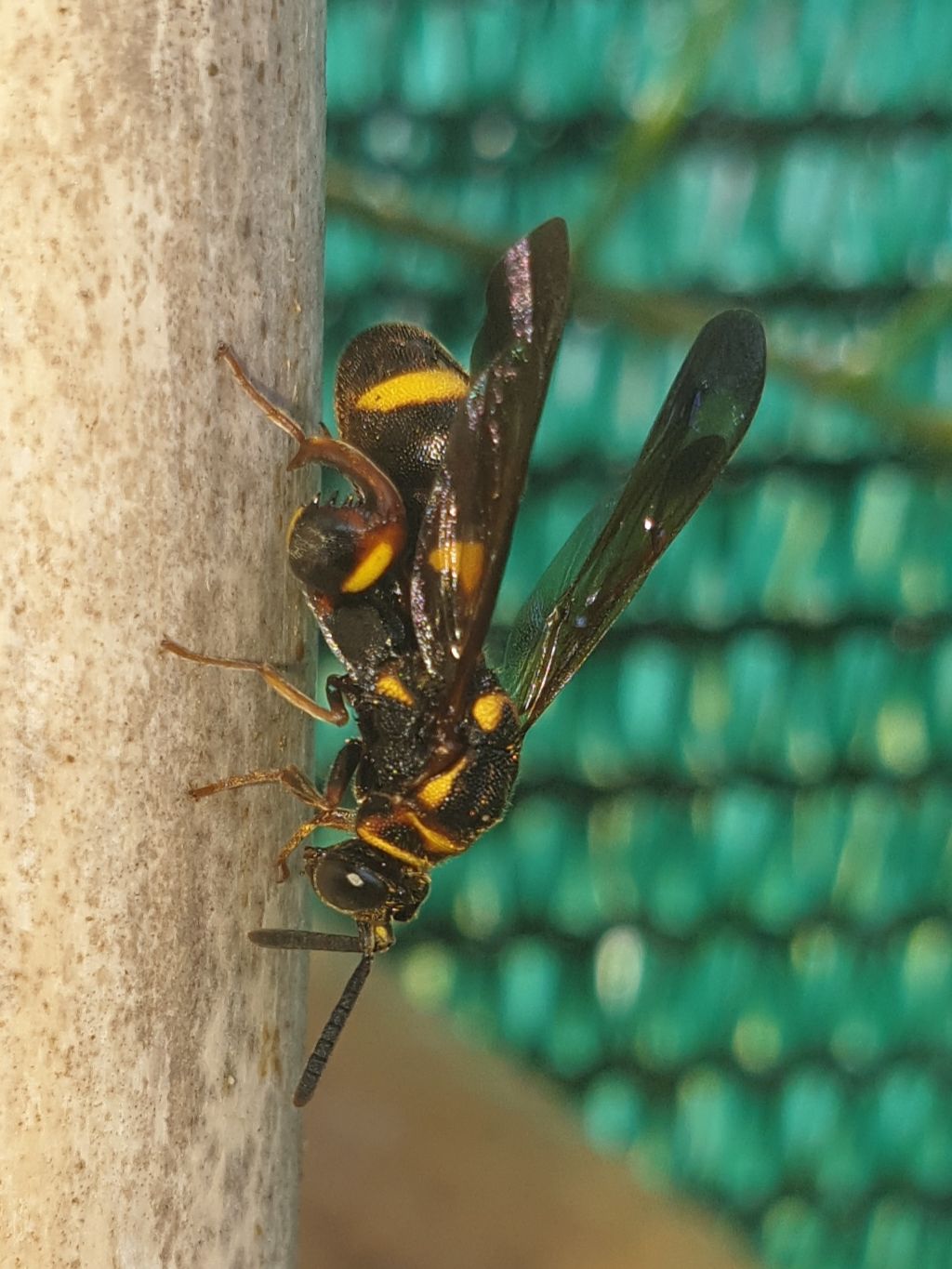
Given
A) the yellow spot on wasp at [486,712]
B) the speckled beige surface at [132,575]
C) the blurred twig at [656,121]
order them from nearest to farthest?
1. the speckled beige surface at [132,575]
2. the yellow spot on wasp at [486,712]
3. the blurred twig at [656,121]

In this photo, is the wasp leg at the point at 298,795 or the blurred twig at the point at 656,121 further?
the blurred twig at the point at 656,121

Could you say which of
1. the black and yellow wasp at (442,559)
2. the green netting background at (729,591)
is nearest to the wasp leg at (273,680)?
the black and yellow wasp at (442,559)

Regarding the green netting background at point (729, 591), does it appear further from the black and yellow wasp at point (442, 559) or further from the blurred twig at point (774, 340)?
the black and yellow wasp at point (442, 559)

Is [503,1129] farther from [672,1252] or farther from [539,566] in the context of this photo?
[539,566]

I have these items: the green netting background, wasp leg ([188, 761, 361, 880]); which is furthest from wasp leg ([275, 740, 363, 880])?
the green netting background

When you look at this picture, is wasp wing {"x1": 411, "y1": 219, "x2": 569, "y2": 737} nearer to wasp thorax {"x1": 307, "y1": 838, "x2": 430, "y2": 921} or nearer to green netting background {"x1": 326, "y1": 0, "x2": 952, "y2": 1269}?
wasp thorax {"x1": 307, "y1": 838, "x2": 430, "y2": 921}

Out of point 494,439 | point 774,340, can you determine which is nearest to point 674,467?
point 494,439

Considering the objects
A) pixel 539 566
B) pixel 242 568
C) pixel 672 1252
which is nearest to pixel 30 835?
pixel 242 568
